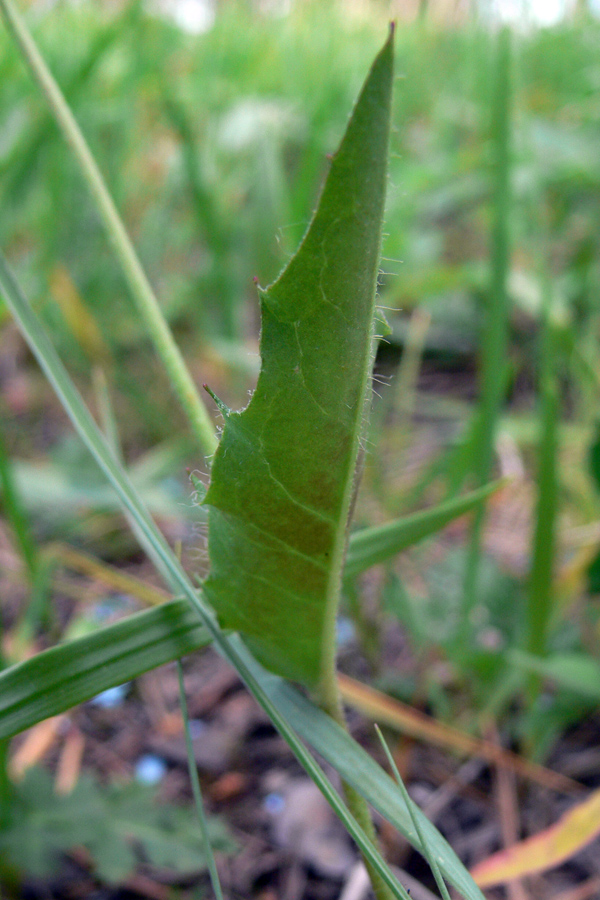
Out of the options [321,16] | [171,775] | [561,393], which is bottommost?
[171,775]

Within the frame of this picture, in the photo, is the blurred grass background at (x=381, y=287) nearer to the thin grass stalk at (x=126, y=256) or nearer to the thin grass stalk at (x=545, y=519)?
the thin grass stalk at (x=545, y=519)

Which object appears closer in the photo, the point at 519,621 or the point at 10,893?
the point at 10,893

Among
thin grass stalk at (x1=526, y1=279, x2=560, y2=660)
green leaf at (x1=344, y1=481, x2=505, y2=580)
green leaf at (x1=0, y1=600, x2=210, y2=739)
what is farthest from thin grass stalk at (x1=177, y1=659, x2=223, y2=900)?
thin grass stalk at (x1=526, y1=279, x2=560, y2=660)

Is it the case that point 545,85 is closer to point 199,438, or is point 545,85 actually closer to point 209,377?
point 209,377

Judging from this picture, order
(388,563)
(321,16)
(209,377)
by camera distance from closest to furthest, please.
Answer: (388,563)
(209,377)
(321,16)

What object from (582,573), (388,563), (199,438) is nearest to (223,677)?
(388,563)

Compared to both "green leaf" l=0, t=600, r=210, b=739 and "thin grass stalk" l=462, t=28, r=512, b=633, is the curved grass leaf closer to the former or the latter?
"green leaf" l=0, t=600, r=210, b=739

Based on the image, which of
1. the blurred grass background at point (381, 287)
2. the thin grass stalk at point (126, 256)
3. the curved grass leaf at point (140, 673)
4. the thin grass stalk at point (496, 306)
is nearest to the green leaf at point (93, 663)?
the curved grass leaf at point (140, 673)
